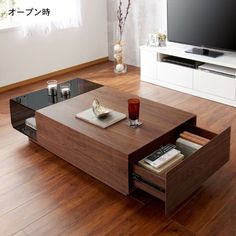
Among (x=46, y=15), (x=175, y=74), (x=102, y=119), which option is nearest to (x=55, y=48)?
(x=46, y=15)

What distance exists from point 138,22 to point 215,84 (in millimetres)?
1503

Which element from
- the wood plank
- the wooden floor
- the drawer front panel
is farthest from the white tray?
the wood plank

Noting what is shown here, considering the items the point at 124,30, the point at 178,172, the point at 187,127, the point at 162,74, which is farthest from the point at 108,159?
the point at 124,30

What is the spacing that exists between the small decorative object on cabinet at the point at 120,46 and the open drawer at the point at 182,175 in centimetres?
252

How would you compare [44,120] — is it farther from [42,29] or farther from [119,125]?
[42,29]

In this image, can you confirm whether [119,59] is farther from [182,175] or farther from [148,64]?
[182,175]

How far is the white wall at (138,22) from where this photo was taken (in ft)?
14.8

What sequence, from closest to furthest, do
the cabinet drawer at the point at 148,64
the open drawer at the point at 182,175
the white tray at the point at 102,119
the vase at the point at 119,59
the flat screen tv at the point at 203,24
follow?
the open drawer at the point at 182,175
the white tray at the point at 102,119
the flat screen tv at the point at 203,24
the cabinet drawer at the point at 148,64
the vase at the point at 119,59

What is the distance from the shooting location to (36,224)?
2162mm

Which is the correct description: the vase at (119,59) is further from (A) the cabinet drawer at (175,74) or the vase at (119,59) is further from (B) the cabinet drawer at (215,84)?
(B) the cabinet drawer at (215,84)

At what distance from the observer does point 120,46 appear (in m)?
4.67

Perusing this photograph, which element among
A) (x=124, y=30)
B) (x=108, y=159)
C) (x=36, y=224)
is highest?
(x=124, y=30)

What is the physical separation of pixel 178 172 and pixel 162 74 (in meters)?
2.28

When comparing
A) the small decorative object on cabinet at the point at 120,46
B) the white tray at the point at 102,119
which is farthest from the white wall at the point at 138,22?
the white tray at the point at 102,119
